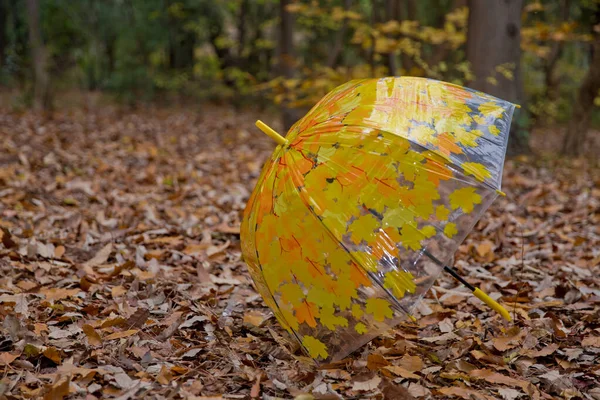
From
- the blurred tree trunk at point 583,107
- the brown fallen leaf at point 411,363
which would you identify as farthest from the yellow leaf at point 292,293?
the blurred tree trunk at point 583,107

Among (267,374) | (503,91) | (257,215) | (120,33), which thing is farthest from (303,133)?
(120,33)

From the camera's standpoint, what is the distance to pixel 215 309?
3.04 metres

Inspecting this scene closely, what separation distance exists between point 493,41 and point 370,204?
4.95m

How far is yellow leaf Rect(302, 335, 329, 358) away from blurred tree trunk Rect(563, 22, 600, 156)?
240 inches

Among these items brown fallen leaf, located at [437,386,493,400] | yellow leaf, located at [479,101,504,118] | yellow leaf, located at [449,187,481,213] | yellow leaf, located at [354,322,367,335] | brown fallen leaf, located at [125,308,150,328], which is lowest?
brown fallen leaf, located at [437,386,493,400]

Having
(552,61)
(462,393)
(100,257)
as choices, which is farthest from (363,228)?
(552,61)

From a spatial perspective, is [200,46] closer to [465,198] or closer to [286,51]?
[286,51]

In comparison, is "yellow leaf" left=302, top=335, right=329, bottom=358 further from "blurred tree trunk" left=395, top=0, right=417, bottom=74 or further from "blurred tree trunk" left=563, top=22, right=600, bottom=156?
"blurred tree trunk" left=395, top=0, right=417, bottom=74

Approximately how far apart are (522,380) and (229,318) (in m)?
1.36

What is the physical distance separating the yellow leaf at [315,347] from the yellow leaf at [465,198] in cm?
75

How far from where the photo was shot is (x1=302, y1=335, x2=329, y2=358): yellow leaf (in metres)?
2.37

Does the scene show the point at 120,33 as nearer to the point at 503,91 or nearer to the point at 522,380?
the point at 503,91

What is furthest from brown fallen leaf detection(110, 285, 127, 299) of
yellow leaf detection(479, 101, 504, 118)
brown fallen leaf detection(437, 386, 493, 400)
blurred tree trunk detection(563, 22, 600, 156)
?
blurred tree trunk detection(563, 22, 600, 156)

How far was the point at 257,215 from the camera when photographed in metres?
2.44
